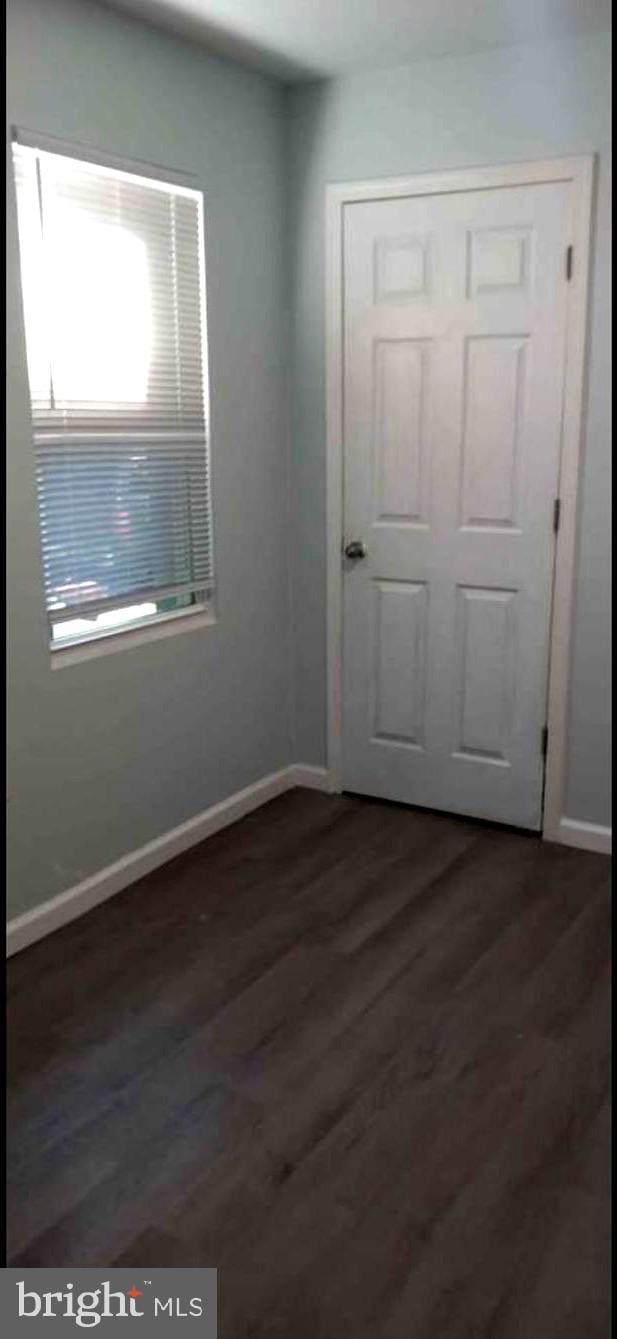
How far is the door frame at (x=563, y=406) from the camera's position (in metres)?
2.87

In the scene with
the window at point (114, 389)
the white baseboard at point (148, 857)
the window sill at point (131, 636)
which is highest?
the window at point (114, 389)

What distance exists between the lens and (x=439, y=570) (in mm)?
3316

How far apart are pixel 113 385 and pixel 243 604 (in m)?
0.90

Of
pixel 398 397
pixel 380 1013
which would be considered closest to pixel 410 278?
pixel 398 397

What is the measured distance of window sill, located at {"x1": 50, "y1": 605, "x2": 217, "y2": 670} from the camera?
8.93 feet

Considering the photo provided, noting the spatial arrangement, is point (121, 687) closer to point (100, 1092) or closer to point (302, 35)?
point (100, 1092)

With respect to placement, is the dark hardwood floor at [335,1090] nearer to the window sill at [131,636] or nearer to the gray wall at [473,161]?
the gray wall at [473,161]

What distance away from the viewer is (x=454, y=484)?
3215mm

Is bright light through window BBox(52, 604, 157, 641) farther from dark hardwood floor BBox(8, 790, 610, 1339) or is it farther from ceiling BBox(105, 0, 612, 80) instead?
ceiling BBox(105, 0, 612, 80)

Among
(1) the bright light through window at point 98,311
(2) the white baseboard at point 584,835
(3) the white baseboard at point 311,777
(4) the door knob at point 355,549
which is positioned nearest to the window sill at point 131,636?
(4) the door knob at point 355,549

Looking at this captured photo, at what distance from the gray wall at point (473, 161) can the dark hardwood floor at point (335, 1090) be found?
60cm

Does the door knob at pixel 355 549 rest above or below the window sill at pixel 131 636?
above

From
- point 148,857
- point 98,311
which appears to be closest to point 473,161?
point 98,311

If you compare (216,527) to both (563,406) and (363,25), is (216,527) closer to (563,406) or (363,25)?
(563,406)
